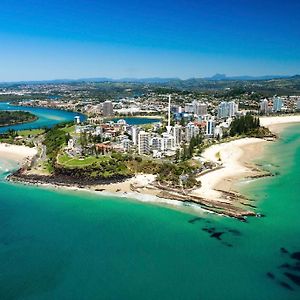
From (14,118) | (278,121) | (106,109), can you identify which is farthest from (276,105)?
(14,118)

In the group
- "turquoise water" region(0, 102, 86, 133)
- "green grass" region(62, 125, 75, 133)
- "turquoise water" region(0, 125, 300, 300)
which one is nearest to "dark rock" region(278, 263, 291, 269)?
"turquoise water" region(0, 125, 300, 300)

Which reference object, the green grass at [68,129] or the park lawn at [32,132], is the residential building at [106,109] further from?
the park lawn at [32,132]

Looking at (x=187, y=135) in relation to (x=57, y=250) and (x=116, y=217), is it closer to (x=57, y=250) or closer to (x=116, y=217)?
(x=116, y=217)

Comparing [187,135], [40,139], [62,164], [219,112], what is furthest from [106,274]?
[219,112]

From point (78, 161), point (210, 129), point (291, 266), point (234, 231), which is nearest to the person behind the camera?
point (291, 266)

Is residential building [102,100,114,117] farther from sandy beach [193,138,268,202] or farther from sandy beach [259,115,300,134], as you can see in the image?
sandy beach [193,138,268,202]

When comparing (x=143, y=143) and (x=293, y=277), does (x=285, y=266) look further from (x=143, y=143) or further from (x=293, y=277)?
(x=143, y=143)
